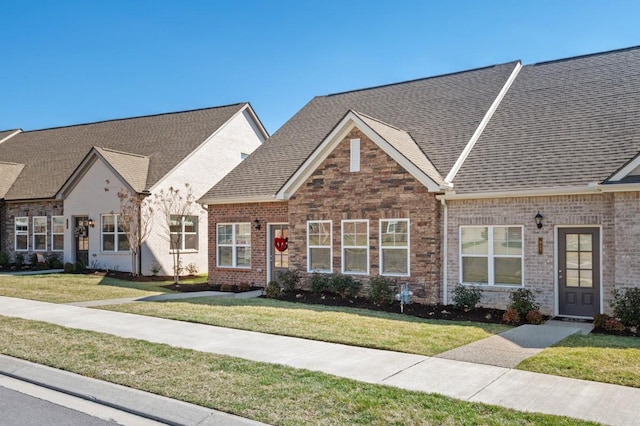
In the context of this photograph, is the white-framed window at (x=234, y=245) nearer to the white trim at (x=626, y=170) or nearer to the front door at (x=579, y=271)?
the front door at (x=579, y=271)

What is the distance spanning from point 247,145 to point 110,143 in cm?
751

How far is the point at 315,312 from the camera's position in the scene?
13305 mm

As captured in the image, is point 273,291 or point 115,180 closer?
point 273,291

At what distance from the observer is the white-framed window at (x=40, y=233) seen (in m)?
26.7

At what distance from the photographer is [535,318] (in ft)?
40.4

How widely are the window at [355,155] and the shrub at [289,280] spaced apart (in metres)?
3.81

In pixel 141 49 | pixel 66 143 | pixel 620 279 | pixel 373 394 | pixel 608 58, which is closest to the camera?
pixel 373 394

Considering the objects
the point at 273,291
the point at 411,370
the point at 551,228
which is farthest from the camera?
the point at 273,291

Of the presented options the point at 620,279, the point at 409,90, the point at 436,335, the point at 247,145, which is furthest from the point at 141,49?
the point at 620,279

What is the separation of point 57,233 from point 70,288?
9.49 metres

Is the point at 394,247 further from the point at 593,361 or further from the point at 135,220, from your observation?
the point at 135,220

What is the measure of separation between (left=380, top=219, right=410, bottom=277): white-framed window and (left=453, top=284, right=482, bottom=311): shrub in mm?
1607

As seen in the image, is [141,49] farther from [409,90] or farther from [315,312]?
[315,312]

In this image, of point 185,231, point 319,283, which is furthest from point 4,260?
point 319,283
